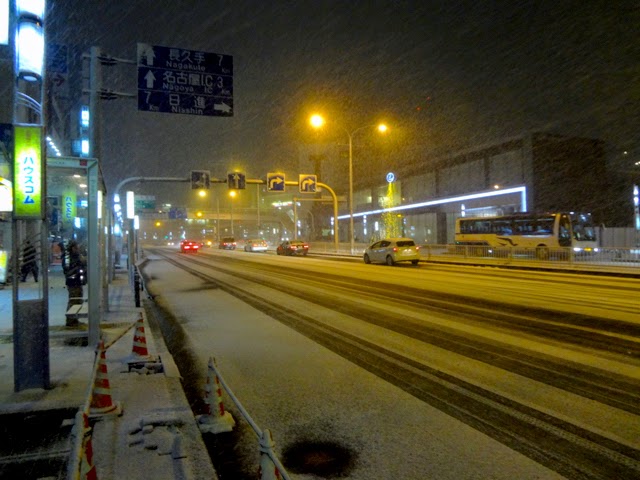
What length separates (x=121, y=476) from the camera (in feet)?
12.5

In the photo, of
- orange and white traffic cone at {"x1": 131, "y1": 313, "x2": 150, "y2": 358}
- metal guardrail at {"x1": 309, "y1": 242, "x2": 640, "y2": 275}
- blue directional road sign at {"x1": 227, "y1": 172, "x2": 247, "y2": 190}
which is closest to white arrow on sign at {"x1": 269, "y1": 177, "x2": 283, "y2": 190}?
blue directional road sign at {"x1": 227, "y1": 172, "x2": 247, "y2": 190}

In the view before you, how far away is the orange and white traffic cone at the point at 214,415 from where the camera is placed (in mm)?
4934

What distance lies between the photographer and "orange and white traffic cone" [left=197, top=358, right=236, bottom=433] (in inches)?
194

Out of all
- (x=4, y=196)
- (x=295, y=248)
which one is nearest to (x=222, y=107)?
(x=4, y=196)

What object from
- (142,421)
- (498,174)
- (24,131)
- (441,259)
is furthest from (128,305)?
(498,174)

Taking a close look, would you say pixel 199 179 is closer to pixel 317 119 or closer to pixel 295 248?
pixel 317 119

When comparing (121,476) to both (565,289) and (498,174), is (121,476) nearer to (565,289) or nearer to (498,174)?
(565,289)

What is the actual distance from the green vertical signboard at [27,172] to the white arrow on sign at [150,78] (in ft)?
22.5

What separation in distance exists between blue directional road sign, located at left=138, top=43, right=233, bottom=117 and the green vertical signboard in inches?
259

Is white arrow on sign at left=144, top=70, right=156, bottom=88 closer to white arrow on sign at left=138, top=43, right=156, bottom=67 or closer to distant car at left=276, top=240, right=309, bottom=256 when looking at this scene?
white arrow on sign at left=138, top=43, right=156, bottom=67

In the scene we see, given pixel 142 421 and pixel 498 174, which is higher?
pixel 498 174

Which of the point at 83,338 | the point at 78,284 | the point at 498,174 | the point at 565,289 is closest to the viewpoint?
the point at 83,338

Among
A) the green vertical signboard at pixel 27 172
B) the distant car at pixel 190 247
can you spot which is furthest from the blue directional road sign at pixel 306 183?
the distant car at pixel 190 247

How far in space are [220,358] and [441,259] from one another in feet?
88.3
